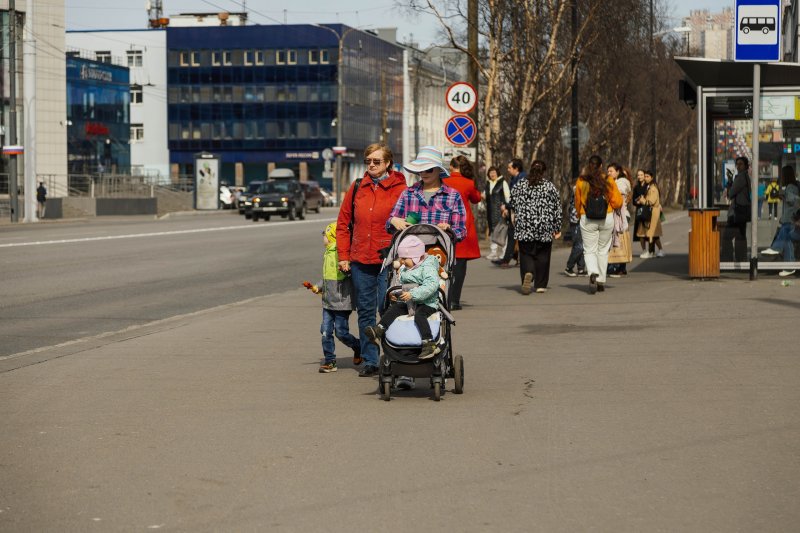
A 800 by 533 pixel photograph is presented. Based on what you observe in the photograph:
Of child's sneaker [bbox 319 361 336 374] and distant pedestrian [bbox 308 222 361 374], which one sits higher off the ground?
distant pedestrian [bbox 308 222 361 374]

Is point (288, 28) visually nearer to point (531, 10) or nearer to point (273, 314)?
point (531, 10)

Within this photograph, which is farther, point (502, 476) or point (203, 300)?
point (203, 300)

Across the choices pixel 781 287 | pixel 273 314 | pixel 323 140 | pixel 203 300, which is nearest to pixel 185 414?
pixel 273 314

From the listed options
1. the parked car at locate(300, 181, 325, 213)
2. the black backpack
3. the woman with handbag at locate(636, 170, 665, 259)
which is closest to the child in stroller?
the black backpack

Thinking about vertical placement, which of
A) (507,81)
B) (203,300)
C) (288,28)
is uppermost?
(288,28)

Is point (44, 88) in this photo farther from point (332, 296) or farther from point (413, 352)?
point (413, 352)

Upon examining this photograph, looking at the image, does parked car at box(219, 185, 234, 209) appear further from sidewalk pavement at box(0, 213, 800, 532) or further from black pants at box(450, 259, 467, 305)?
sidewalk pavement at box(0, 213, 800, 532)

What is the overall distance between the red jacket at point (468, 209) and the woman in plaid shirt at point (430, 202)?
3.27 metres

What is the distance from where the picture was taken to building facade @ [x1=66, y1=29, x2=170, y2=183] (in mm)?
126750

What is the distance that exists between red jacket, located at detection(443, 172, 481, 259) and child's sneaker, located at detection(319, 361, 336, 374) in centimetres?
392

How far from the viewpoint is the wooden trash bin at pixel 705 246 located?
19125 mm

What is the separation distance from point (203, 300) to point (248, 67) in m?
108

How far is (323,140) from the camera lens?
12150 centimetres

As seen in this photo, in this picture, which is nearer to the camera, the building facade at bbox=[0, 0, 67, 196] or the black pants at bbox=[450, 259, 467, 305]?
the black pants at bbox=[450, 259, 467, 305]
